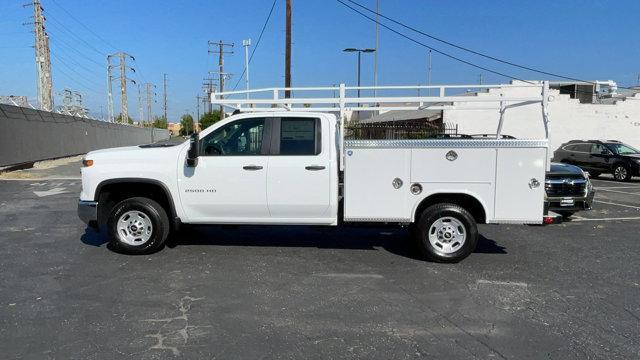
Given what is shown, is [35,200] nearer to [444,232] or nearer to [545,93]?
[444,232]

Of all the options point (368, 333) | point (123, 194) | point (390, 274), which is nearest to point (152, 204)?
point (123, 194)

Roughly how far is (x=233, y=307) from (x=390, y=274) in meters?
2.03

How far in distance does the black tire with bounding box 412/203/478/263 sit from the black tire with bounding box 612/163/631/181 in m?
15.3

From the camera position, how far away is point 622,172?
1844 centimetres

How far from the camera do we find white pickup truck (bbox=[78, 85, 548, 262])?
6148mm

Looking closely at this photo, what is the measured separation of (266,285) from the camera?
546 centimetres

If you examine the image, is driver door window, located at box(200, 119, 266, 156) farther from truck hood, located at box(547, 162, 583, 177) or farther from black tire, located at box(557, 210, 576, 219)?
black tire, located at box(557, 210, 576, 219)

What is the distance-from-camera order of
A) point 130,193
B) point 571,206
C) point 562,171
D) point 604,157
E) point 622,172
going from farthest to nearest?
point 604,157
point 622,172
point 562,171
point 571,206
point 130,193

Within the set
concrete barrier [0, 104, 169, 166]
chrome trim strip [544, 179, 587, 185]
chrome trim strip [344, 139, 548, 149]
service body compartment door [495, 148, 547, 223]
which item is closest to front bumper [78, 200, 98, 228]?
chrome trim strip [344, 139, 548, 149]

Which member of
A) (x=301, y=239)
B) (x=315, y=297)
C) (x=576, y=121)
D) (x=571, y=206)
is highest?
(x=576, y=121)

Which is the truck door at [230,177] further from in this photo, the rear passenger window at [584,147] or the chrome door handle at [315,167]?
the rear passenger window at [584,147]

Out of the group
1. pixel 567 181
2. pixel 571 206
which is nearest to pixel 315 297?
pixel 571 206

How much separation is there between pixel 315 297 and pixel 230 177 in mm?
2104

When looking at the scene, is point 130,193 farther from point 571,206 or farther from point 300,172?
point 571,206
